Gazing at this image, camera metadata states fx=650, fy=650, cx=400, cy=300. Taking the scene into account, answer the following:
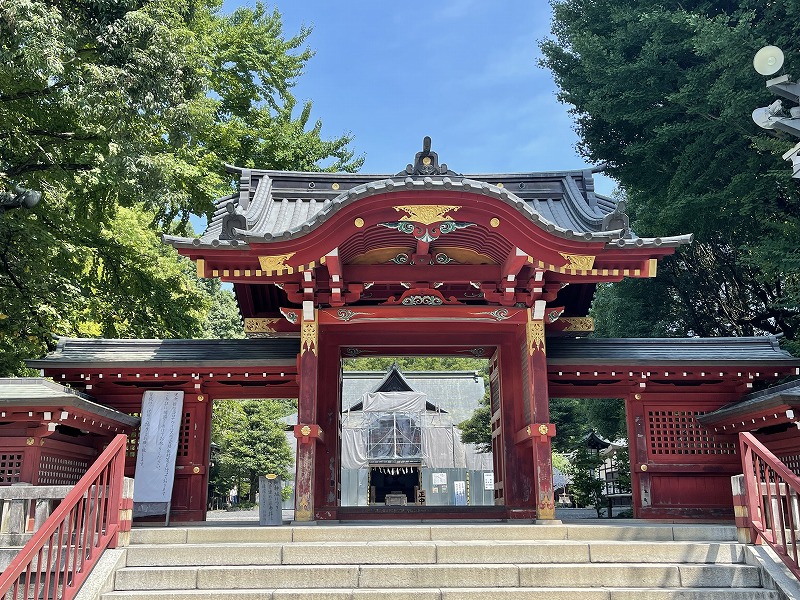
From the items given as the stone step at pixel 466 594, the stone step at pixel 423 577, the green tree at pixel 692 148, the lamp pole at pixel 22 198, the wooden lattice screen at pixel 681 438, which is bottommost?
the stone step at pixel 466 594

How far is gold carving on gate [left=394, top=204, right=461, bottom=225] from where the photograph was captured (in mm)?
8164

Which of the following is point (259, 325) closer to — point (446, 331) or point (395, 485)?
point (446, 331)

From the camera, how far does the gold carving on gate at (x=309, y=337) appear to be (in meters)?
8.80

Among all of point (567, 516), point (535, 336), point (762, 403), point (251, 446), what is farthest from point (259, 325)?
point (251, 446)

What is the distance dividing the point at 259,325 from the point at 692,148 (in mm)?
10752

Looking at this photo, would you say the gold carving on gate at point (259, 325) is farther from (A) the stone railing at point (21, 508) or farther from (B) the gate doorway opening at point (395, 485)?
(B) the gate doorway opening at point (395, 485)

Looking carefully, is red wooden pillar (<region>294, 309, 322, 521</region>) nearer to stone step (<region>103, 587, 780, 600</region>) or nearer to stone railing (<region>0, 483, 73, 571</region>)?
stone step (<region>103, 587, 780, 600</region>)

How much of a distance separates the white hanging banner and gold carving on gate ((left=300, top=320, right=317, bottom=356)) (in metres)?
2.43

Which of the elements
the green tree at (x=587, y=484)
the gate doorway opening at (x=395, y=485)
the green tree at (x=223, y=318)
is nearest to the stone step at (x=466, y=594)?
the green tree at (x=587, y=484)

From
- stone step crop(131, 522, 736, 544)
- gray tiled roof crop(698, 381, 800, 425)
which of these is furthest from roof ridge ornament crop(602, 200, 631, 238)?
stone step crop(131, 522, 736, 544)

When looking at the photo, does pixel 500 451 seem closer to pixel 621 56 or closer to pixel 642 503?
pixel 642 503

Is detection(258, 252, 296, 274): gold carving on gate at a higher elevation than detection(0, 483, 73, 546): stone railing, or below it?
higher

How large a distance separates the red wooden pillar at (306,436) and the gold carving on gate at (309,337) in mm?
23

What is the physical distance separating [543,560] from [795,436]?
4.95m
